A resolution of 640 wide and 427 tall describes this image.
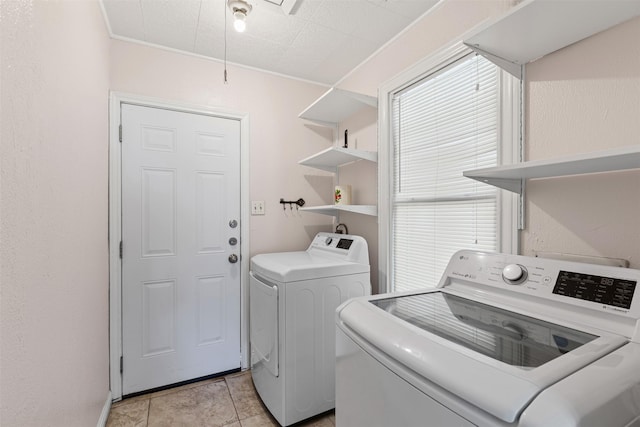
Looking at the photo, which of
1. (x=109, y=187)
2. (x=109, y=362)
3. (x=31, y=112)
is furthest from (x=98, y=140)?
(x=109, y=362)

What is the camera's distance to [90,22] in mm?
1498

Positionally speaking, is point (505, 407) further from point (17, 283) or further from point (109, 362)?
point (109, 362)

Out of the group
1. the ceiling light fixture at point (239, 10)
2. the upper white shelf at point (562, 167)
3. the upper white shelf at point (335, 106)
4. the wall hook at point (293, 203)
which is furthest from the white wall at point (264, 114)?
the upper white shelf at point (562, 167)

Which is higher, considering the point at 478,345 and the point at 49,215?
the point at 49,215

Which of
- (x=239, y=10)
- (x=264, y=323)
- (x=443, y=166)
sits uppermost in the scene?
(x=239, y=10)

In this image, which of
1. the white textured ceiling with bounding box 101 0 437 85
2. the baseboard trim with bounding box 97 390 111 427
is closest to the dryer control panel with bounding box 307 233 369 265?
the white textured ceiling with bounding box 101 0 437 85

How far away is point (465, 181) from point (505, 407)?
1.24 m

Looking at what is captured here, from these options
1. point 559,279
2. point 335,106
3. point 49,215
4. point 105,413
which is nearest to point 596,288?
point 559,279

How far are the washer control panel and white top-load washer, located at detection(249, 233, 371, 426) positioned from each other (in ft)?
2.51

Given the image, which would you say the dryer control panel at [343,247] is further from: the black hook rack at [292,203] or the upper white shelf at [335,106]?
the upper white shelf at [335,106]

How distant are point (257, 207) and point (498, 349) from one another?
200cm

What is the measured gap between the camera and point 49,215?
38.5 inches

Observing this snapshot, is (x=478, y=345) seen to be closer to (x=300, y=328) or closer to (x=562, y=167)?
(x=562, y=167)

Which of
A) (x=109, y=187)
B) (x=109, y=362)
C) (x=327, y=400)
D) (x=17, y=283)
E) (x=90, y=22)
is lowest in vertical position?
(x=327, y=400)
